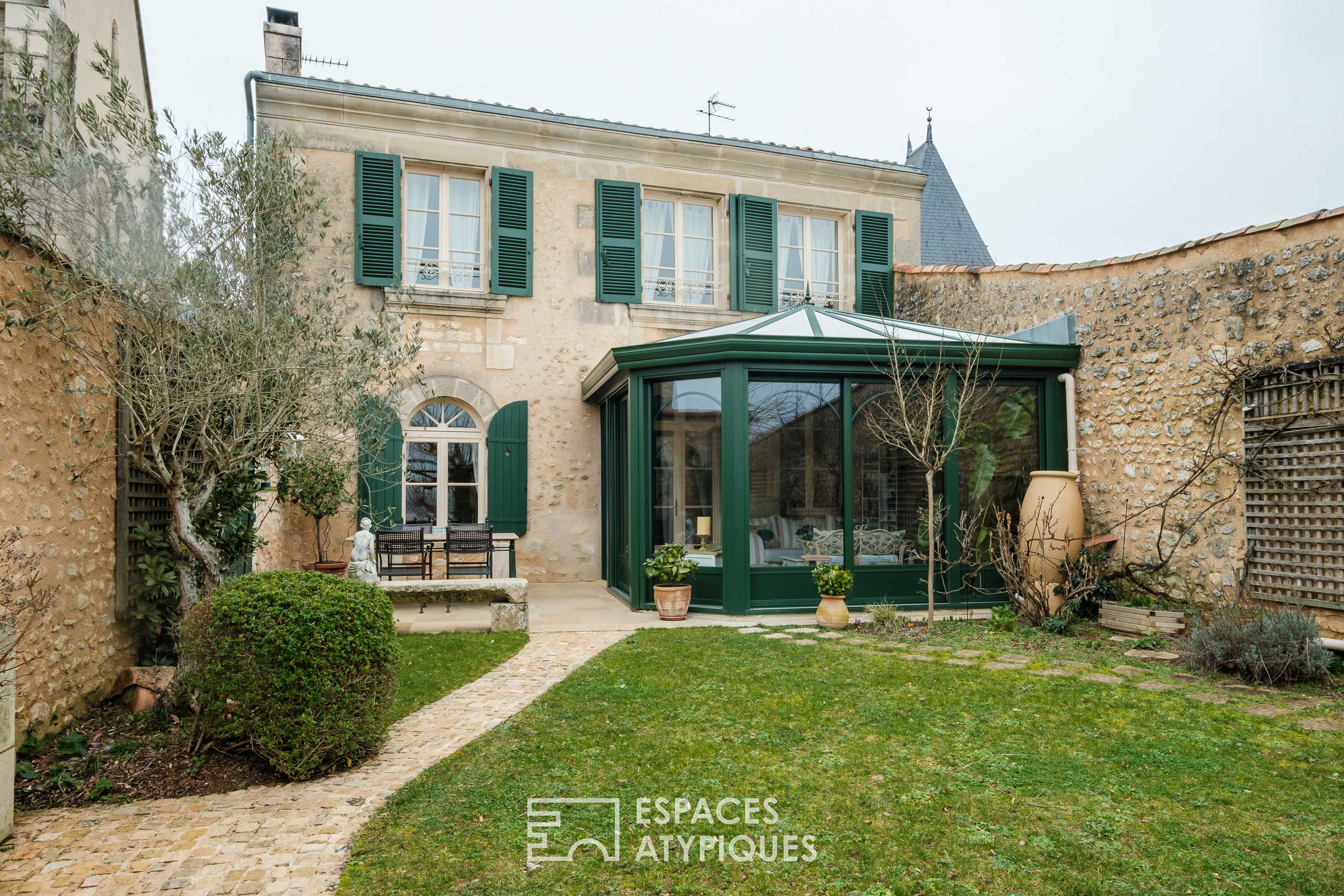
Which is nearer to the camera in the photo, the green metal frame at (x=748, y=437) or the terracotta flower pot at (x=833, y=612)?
the terracotta flower pot at (x=833, y=612)

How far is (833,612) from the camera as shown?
6.29 m

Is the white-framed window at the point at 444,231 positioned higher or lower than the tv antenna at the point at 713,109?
lower

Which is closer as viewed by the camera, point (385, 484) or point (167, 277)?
point (167, 277)

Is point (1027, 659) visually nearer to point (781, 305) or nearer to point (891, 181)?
point (781, 305)

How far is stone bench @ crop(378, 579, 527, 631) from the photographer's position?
20.4 feet

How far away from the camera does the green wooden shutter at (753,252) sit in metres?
10.0

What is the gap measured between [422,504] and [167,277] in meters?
5.69

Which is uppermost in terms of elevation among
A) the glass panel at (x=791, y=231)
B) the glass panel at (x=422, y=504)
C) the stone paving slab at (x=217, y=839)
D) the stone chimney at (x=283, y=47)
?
the stone chimney at (x=283, y=47)

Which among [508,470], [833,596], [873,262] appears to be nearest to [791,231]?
[873,262]

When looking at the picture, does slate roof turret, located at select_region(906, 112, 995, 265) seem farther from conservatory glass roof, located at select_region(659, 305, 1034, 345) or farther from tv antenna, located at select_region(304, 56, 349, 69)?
tv antenna, located at select_region(304, 56, 349, 69)

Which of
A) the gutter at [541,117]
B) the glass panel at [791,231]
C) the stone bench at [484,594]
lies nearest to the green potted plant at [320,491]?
the stone bench at [484,594]

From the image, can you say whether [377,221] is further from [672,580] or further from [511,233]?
[672,580]

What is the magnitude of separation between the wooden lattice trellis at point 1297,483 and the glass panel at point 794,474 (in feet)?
9.91

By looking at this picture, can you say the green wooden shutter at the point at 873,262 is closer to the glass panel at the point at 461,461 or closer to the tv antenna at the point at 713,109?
the tv antenna at the point at 713,109
